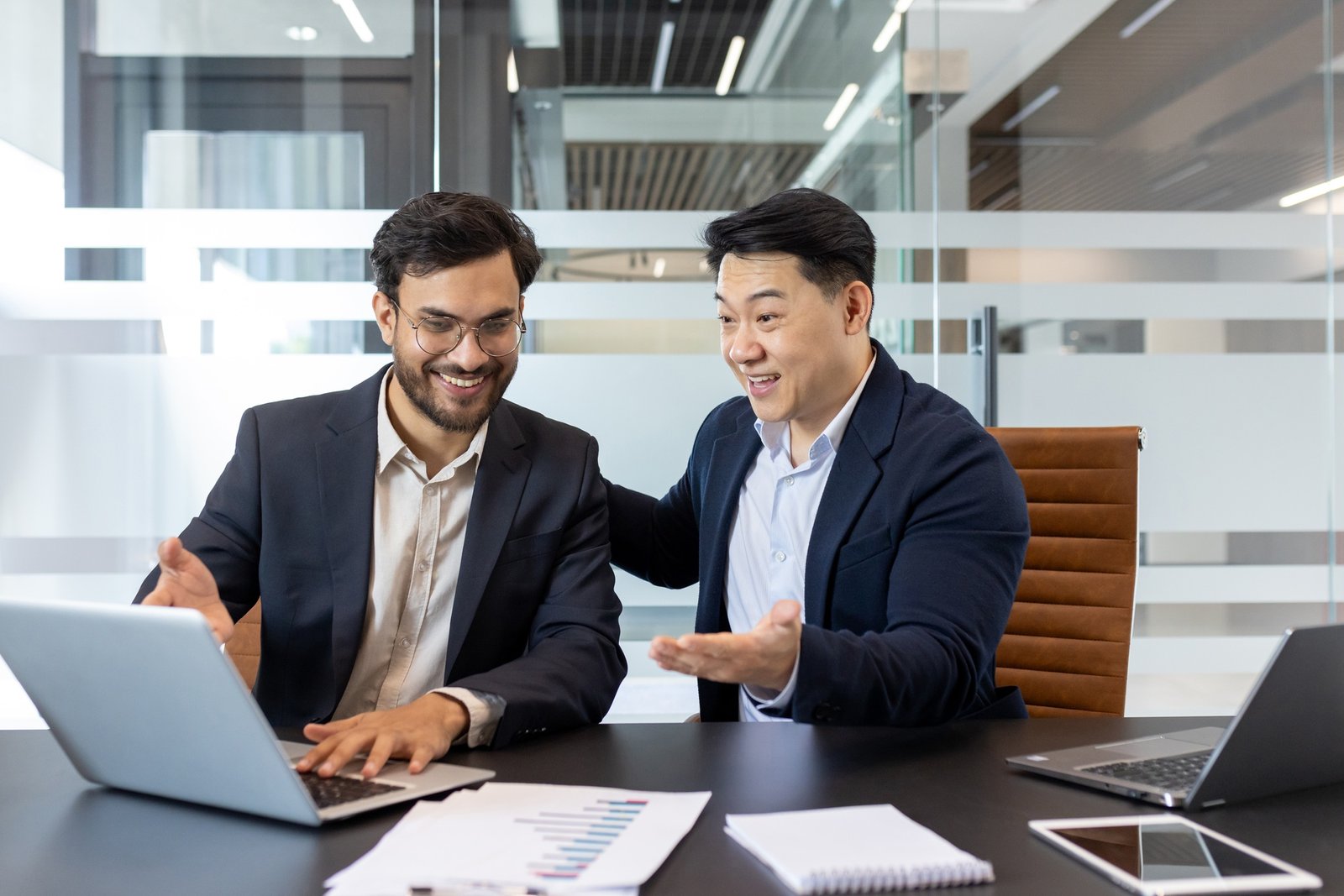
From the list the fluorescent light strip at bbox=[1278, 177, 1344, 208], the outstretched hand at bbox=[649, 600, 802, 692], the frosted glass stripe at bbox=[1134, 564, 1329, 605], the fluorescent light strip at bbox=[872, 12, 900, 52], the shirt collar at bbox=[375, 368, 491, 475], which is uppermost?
the fluorescent light strip at bbox=[872, 12, 900, 52]

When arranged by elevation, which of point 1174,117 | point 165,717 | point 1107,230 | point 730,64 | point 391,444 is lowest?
point 165,717

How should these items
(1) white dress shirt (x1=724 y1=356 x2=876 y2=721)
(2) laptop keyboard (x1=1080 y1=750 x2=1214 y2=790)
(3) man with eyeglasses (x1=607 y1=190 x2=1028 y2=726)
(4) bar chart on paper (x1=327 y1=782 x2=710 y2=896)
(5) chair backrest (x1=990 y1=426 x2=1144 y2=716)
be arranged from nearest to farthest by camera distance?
(4) bar chart on paper (x1=327 y1=782 x2=710 y2=896)
(2) laptop keyboard (x1=1080 y1=750 x2=1214 y2=790)
(3) man with eyeglasses (x1=607 y1=190 x2=1028 y2=726)
(1) white dress shirt (x1=724 y1=356 x2=876 y2=721)
(5) chair backrest (x1=990 y1=426 x2=1144 y2=716)

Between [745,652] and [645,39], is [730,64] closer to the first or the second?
[645,39]

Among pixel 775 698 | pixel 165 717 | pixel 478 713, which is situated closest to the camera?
pixel 165 717

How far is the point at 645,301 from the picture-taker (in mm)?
3385

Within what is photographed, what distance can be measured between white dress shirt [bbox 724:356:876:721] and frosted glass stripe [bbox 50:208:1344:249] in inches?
63.0

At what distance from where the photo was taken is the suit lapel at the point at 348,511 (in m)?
1.63

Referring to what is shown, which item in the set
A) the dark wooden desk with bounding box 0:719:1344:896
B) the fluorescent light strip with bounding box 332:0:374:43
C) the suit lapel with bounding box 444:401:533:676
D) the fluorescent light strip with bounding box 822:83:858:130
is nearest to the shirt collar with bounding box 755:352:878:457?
the suit lapel with bounding box 444:401:533:676

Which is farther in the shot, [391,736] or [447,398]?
[447,398]

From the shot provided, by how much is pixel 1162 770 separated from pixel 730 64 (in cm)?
290

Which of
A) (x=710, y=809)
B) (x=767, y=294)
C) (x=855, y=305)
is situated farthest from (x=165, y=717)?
(x=855, y=305)

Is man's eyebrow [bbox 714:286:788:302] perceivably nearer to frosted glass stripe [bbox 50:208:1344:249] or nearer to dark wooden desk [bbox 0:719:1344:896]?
dark wooden desk [bbox 0:719:1344:896]

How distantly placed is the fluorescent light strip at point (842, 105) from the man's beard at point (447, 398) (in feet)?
7.14

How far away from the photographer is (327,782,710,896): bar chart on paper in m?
0.83
